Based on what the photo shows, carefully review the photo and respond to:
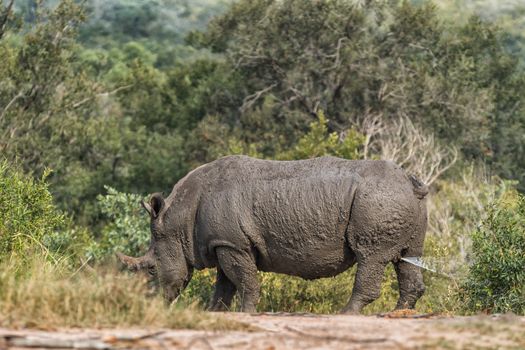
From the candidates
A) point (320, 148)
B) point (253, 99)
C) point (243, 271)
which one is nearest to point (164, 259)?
point (243, 271)

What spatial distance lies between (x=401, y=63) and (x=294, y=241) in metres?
23.2

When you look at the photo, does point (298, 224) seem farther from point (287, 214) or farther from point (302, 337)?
point (302, 337)

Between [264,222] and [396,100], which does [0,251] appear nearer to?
[264,222]

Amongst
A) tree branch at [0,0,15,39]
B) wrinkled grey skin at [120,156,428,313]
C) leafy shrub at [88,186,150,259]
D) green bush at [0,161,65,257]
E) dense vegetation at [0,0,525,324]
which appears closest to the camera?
wrinkled grey skin at [120,156,428,313]

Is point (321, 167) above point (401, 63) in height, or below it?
above

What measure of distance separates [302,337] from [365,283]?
4222mm

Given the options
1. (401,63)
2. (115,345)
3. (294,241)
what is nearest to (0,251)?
(294,241)

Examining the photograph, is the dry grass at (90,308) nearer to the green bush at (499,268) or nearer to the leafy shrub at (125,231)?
the green bush at (499,268)

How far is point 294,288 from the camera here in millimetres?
17578

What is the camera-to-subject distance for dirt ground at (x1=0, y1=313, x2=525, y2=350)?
7.84 m

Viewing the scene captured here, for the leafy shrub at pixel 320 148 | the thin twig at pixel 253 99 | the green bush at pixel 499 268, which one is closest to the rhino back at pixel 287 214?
the green bush at pixel 499 268

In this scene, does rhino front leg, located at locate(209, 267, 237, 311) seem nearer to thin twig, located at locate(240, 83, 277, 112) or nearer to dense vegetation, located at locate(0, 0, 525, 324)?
dense vegetation, located at locate(0, 0, 525, 324)

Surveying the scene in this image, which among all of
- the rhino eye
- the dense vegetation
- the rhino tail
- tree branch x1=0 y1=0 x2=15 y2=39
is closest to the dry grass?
the rhino tail

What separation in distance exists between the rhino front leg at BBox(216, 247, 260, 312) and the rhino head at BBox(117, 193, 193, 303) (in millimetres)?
791
